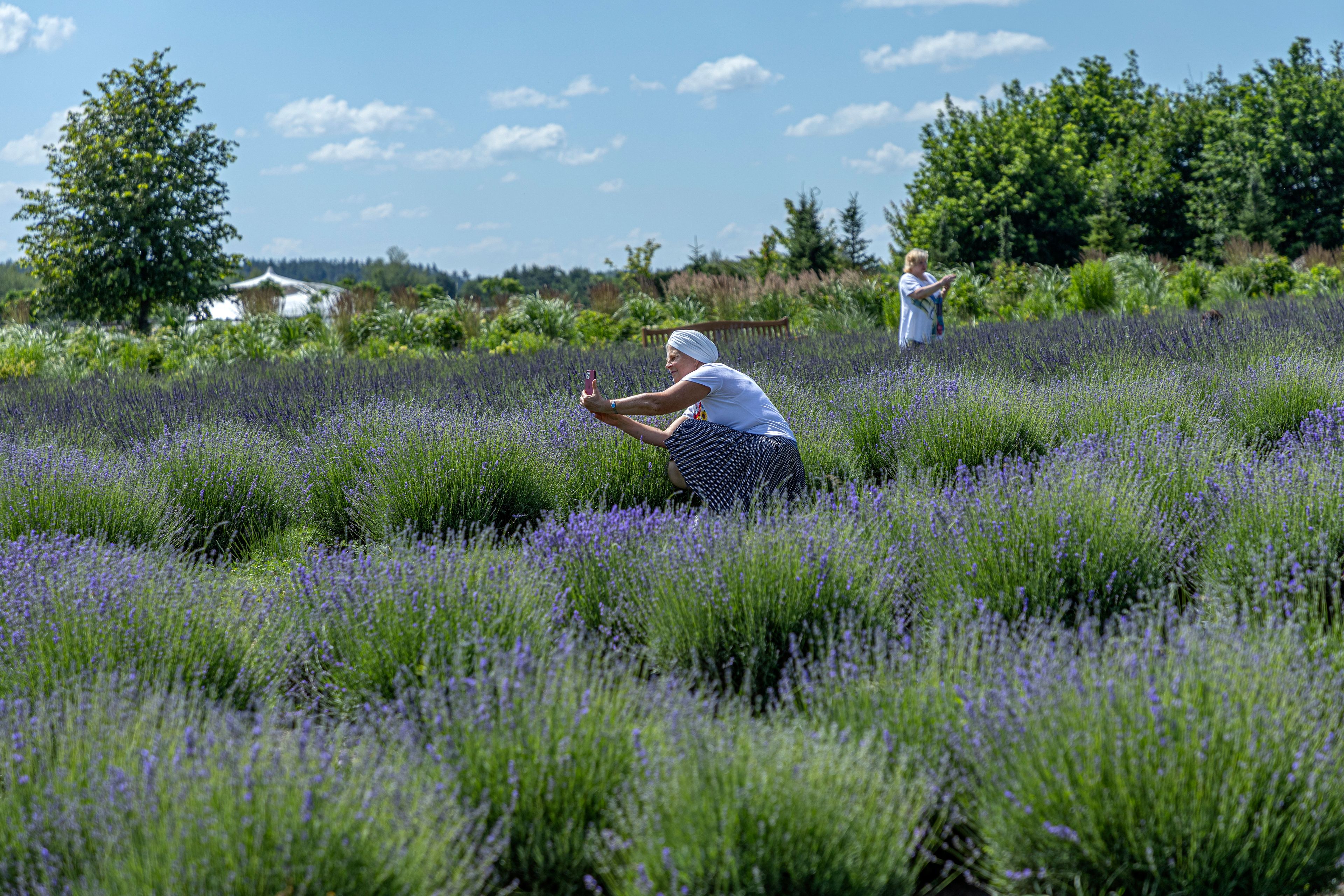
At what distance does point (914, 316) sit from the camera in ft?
30.0

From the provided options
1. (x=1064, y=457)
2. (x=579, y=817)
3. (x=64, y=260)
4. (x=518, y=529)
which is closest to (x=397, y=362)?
(x=518, y=529)

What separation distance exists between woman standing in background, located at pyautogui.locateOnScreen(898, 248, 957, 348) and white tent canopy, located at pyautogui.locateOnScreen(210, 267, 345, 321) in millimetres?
11750

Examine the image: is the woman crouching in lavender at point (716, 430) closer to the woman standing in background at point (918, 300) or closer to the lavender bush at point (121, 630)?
the lavender bush at point (121, 630)

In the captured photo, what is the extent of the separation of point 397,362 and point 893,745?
840cm

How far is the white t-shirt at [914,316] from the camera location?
29.6ft

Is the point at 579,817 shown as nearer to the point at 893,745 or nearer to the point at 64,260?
the point at 893,745

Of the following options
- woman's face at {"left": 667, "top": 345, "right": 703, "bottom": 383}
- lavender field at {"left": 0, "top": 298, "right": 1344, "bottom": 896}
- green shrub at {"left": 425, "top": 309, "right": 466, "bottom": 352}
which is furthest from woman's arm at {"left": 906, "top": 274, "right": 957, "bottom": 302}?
green shrub at {"left": 425, "top": 309, "right": 466, "bottom": 352}

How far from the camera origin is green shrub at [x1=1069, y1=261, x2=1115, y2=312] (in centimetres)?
1502

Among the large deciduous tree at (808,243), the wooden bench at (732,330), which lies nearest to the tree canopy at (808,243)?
the large deciduous tree at (808,243)

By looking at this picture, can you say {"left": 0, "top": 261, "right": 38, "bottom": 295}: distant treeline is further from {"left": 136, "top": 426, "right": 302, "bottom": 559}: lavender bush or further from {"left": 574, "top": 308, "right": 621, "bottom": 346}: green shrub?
{"left": 136, "top": 426, "right": 302, "bottom": 559}: lavender bush

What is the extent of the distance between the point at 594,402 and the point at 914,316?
5720mm

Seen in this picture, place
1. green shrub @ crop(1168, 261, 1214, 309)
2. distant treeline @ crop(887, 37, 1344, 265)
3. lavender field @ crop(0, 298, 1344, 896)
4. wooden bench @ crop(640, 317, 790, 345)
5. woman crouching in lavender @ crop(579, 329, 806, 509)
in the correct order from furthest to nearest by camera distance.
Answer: distant treeline @ crop(887, 37, 1344, 265), green shrub @ crop(1168, 261, 1214, 309), wooden bench @ crop(640, 317, 790, 345), woman crouching in lavender @ crop(579, 329, 806, 509), lavender field @ crop(0, 298, 1344, 896)

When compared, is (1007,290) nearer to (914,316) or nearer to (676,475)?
(914,316)

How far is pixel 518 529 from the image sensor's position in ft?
13.5
